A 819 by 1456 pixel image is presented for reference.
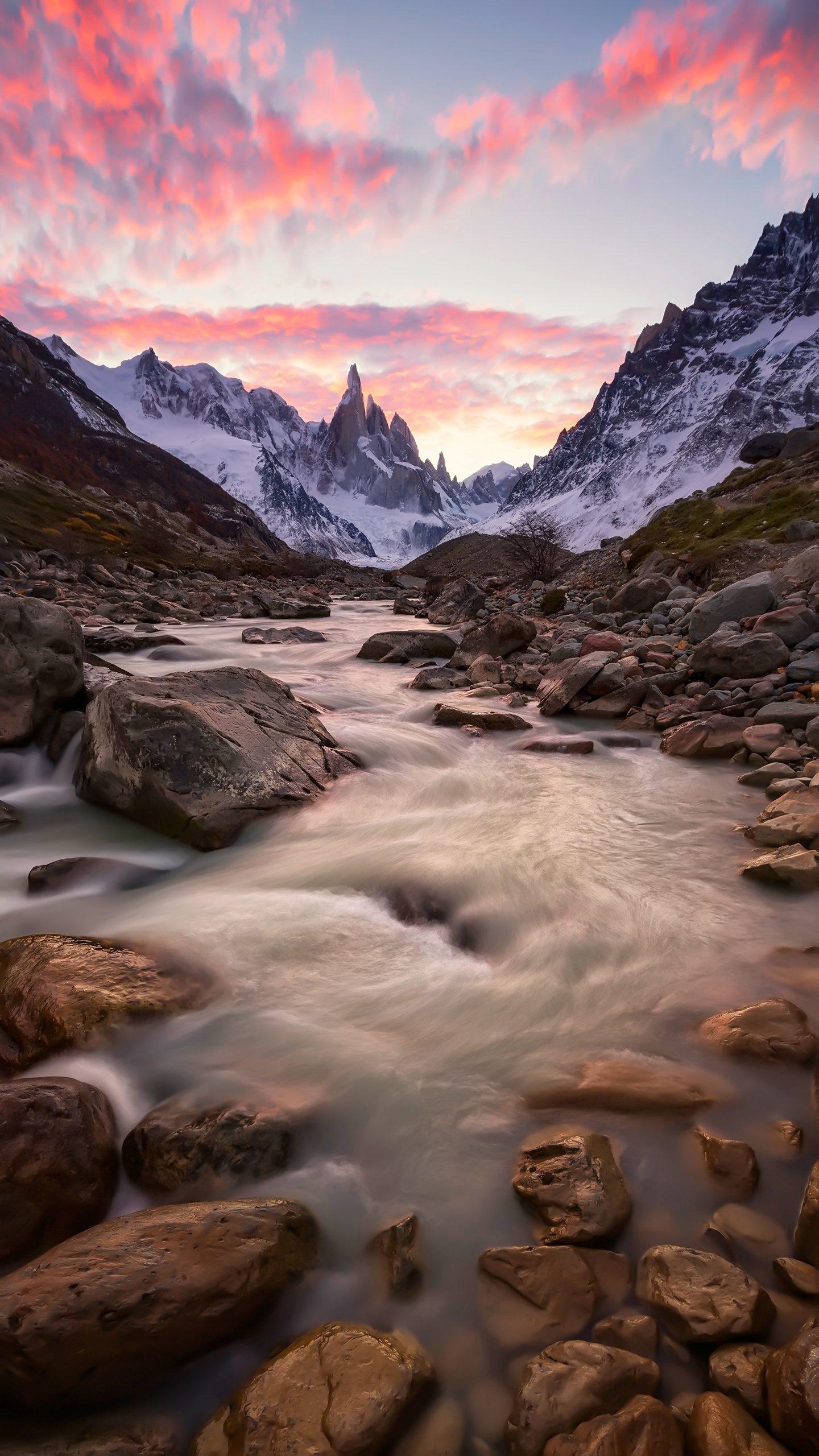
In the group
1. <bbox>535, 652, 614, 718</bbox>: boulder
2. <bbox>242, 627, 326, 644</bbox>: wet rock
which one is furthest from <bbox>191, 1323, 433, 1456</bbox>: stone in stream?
<bbox>242, 627, 326, 644</bbox>: wet rock

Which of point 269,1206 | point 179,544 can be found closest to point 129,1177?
point 269,1206

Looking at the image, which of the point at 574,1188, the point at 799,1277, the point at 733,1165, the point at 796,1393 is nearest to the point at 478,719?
the point at 733,1165

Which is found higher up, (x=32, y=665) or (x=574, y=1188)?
(x=32, y=665)

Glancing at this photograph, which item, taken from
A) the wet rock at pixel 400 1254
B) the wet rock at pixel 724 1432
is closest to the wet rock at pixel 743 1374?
the wet rock at pixel 724 1432

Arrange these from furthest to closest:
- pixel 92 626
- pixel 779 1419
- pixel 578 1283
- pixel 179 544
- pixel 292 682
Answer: pixel 179 544 < pixel 92 626 < pixel 292 682 < pixel 578 1283 < pixel 779 1419

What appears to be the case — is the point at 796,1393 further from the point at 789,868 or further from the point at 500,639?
the point at 500,639

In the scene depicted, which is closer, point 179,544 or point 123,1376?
point 123,1376

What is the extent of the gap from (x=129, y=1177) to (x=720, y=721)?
8158 mm

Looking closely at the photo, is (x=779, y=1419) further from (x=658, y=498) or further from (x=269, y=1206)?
(x=658, y=498)

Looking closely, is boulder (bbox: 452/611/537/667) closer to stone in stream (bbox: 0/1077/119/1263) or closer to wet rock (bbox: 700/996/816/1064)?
wet rock (bbox: 700/996/816/1064)

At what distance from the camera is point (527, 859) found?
5.98 meters

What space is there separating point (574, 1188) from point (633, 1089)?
71cm

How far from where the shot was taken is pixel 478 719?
10.6 metres

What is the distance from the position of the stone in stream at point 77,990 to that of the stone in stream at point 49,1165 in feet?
1.95
